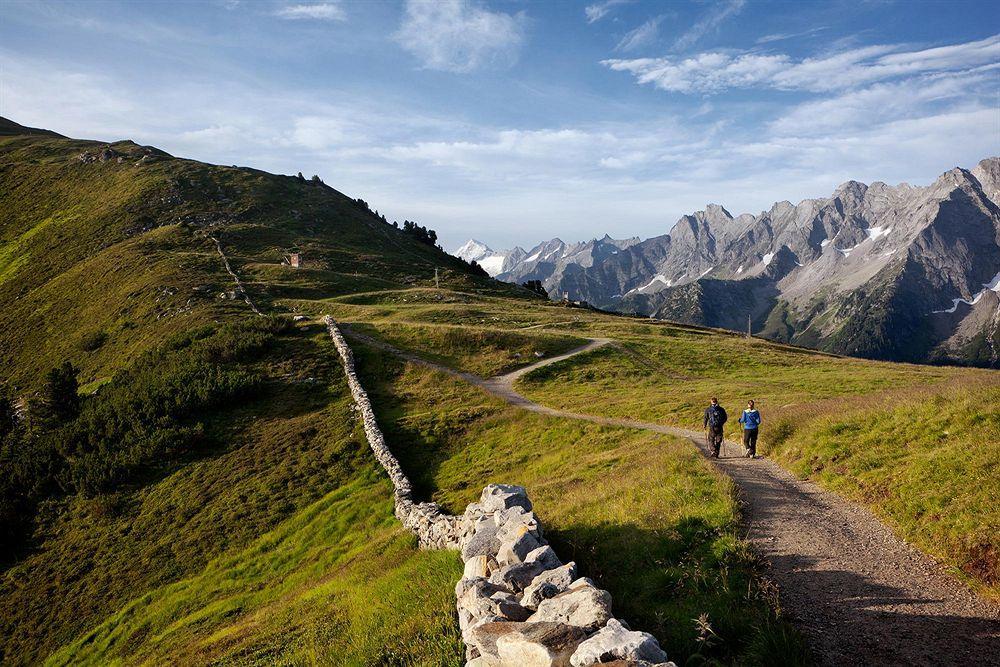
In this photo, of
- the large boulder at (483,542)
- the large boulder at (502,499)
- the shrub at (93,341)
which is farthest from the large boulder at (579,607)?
the shrub at (93,341)

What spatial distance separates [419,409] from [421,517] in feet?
53.7

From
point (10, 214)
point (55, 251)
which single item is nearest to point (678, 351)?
point (55, 251)

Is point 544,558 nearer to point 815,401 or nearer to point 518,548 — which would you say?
point 518,548

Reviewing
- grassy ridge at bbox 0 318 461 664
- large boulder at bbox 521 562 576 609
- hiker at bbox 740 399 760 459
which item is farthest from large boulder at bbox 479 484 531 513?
hiker at bbox 740 399 760 459

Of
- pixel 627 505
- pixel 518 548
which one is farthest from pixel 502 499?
pixel 627 505

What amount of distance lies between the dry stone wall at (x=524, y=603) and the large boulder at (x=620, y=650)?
12 millimetres

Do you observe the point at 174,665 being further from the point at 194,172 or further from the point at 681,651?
the point at 194,172

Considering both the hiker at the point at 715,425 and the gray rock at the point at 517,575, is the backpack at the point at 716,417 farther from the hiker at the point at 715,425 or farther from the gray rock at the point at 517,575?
the gray rock at the point at 517,575

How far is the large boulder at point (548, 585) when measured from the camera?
9.81m

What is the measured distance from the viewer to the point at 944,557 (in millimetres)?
11539

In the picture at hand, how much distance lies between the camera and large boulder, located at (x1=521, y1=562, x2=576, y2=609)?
9812mm

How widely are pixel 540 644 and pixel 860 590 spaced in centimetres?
771

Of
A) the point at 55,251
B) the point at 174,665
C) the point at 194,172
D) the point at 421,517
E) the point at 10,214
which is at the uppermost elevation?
the point at 194,172

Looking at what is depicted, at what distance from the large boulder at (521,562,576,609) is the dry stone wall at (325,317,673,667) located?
2cm
